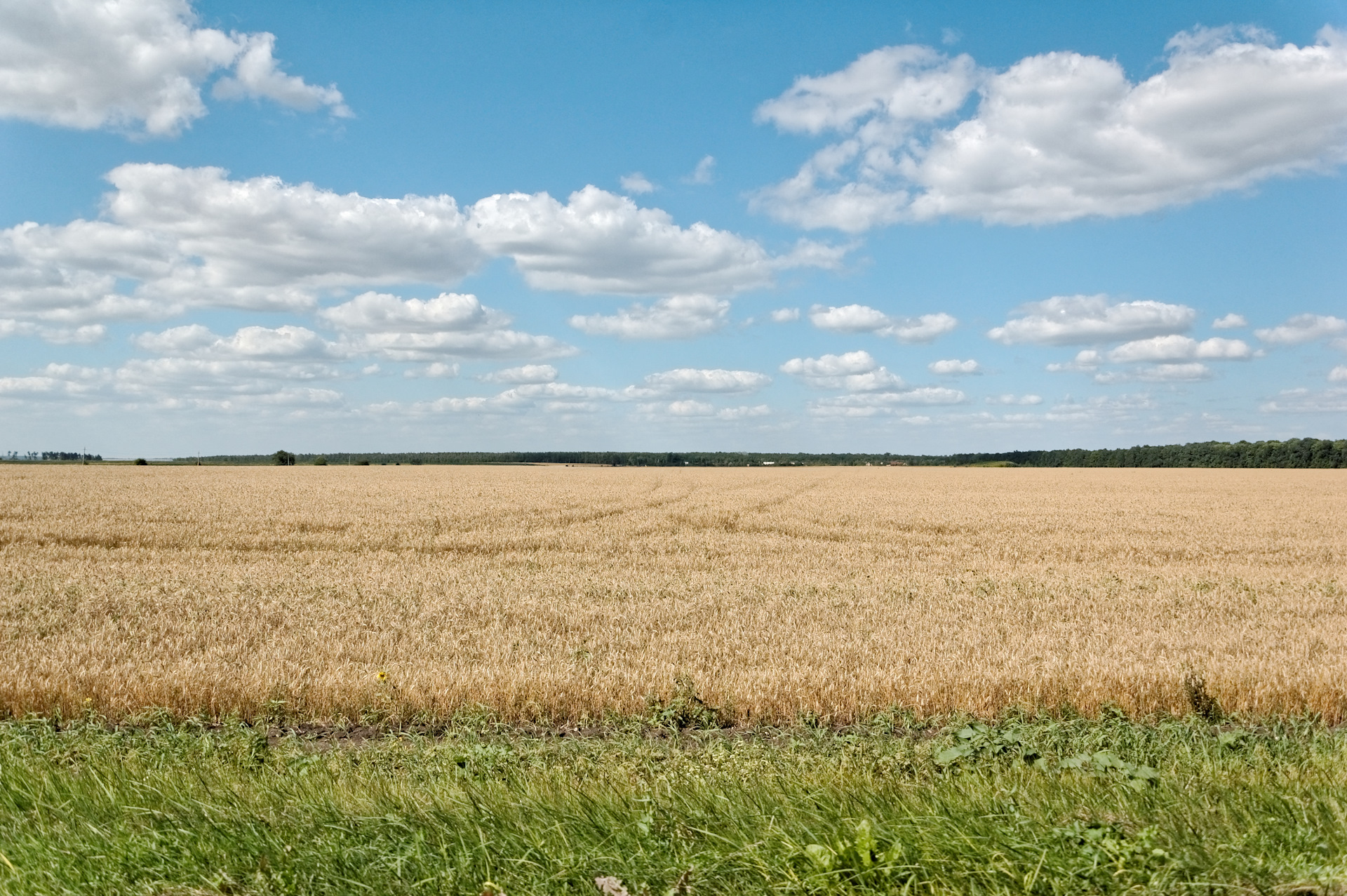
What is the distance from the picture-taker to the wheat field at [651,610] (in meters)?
9.90

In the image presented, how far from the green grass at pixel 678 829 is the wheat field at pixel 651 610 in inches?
142

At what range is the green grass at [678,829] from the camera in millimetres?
3771

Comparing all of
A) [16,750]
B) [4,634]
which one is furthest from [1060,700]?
[4,634]

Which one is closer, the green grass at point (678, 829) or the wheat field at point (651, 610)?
the green grass at point (678, 829)

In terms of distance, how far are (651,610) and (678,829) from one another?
419 inches

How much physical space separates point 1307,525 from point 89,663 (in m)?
39.4

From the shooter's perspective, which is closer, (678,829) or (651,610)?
(678,829)

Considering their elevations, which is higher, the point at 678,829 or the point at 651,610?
the point at 678,829

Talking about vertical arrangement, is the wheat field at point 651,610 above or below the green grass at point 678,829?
below

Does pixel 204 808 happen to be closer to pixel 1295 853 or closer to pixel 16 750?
pixel 16 750

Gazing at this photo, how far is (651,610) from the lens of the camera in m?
14.9

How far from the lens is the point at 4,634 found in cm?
1311

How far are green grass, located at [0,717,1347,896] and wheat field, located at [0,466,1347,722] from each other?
3609 mm

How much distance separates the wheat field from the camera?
990 cm
